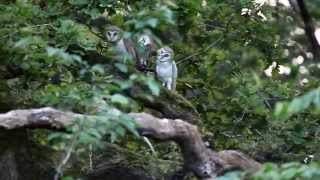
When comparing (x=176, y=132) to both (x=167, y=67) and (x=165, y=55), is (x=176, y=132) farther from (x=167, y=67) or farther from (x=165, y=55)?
(x=165, y=55)

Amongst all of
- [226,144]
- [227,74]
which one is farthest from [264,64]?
[226,144]

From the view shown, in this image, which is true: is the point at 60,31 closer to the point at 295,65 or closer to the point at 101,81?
the point at 101,81

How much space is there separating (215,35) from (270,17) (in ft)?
1.52

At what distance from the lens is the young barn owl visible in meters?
3.51

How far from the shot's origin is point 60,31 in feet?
8.18

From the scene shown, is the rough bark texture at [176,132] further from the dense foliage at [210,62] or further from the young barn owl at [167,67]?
the young barn owl at [167,67]

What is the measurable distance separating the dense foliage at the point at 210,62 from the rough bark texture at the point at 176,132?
0.11m

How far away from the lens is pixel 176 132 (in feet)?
7.47

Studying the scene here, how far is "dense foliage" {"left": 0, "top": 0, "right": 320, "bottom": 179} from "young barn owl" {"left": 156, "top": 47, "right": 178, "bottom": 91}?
0.36 ft

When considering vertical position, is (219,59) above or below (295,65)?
below

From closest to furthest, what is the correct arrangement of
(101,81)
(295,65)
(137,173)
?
(101,81)
(295,65)
(137,173)

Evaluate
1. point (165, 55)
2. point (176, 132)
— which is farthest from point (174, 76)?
point (176, 132)

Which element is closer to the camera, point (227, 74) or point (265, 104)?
point (265, 104)

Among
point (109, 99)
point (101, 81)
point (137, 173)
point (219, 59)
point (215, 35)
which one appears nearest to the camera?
point (109, 99)
